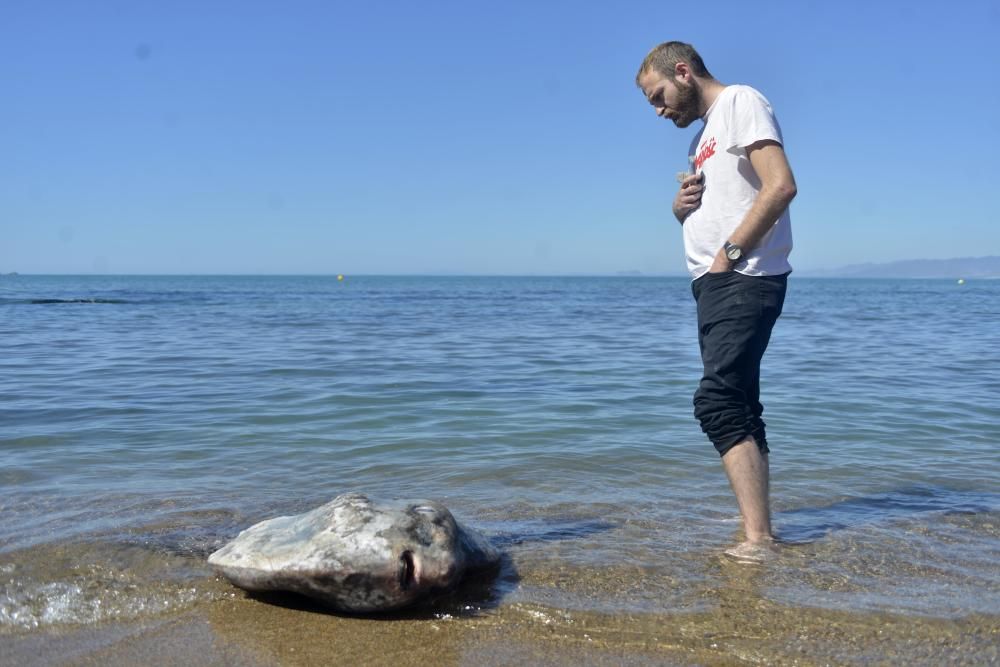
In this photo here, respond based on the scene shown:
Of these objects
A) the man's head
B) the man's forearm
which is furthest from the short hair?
the man's forearm

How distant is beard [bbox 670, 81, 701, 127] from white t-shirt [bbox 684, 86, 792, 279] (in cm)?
6

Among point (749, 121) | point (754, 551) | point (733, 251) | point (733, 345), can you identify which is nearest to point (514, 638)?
point (754, 551)

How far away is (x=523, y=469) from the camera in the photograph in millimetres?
5375

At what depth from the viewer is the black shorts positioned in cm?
344

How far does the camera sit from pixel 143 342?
14594 mm

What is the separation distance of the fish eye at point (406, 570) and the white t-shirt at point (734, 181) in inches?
65.5

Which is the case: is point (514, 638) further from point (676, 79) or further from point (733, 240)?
point (676, 79)

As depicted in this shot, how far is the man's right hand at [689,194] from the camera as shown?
3.63 m

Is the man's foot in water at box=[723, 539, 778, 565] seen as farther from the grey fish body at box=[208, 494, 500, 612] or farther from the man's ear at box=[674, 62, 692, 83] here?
the man's ear at box=[674, 62, 692, 83]

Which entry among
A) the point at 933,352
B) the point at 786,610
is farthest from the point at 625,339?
the point at 786,610

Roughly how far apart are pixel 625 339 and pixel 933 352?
511cm

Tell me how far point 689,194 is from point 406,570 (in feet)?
6.28

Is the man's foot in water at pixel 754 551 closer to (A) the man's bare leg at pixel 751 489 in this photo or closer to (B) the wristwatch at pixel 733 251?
(A) the man's bare leg at pixel 751 489

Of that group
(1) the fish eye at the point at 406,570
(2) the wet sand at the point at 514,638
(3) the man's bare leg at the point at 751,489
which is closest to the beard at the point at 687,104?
(3) the man's bare leg at the point at 751,489
